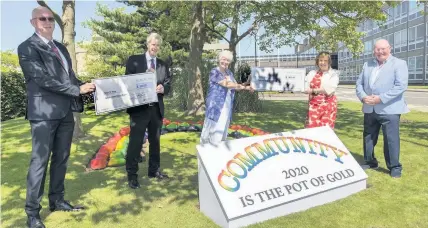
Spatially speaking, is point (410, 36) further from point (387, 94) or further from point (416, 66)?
point (387, 94)

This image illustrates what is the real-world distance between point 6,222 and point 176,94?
11.2m

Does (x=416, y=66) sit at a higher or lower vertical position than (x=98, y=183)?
higher

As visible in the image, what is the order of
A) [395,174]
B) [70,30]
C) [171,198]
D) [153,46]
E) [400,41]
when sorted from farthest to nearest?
1. [400,41]
2. [70,30]
3. [395,174]
4. [153,46]
5. [171,198]

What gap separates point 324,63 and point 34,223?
4400 millimetres

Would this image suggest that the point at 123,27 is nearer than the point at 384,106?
No

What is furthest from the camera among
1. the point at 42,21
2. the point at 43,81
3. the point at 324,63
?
the point at 324,63

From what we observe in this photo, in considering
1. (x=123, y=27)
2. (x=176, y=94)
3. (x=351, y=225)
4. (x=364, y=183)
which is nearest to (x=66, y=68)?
(x=351, y=225)

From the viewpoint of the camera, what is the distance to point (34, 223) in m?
3.70

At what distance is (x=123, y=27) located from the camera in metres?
32.2

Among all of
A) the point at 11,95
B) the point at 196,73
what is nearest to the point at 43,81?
the point at 196,73

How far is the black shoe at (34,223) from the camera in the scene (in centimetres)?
369

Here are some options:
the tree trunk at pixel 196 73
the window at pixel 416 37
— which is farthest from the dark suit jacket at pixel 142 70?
the window at pixel 416 37

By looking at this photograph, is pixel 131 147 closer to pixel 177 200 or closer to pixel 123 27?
pixel 177 200

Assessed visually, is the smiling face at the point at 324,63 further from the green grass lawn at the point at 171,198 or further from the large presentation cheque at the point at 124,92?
the large presentation cheque at the point at 124,92
